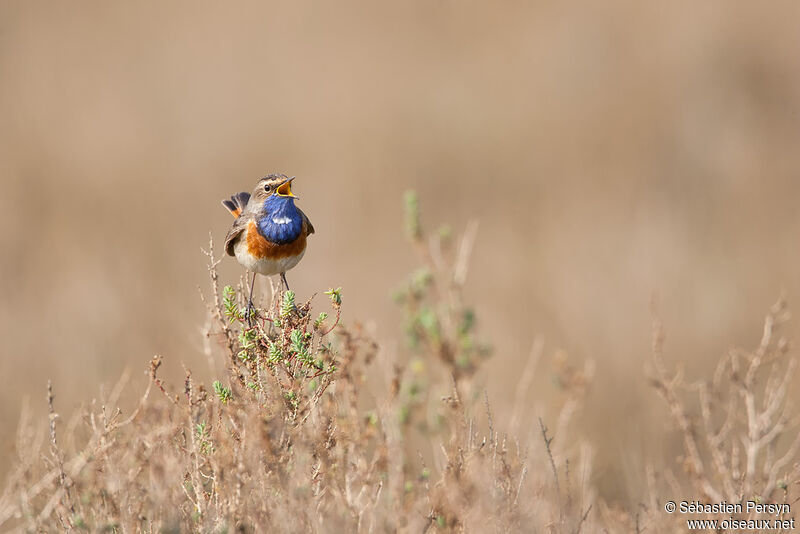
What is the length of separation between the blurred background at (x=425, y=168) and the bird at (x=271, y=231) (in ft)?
9.46

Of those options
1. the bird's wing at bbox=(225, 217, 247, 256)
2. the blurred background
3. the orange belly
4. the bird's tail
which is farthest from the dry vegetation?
the blurred background

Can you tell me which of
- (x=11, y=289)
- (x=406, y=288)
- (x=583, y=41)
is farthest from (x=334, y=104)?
(x=406, y=288)

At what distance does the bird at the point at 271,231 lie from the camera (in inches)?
216

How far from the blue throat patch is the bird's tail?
0.56 meters

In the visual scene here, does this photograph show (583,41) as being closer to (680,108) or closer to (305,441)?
(680,108)

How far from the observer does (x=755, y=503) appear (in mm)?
4977

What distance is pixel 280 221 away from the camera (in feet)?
18.2

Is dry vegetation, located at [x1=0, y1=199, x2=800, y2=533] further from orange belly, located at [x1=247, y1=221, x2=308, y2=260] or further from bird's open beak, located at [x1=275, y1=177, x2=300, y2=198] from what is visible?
bird's open beak, located at [x1=275, y1=177, x2=300, y2=198]

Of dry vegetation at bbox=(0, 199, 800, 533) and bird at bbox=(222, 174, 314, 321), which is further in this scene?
bird at bbox=(222, 174, 314, 321)

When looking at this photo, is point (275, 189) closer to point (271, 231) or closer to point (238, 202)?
point (271, 231)

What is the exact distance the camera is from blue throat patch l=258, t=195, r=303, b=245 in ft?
18.0

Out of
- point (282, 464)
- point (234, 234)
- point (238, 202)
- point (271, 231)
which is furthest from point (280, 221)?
point (282, 464)

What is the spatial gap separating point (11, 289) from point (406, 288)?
6772 millimetres

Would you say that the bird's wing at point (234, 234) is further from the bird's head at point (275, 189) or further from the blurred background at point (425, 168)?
the blurred background at point (425, 168)
